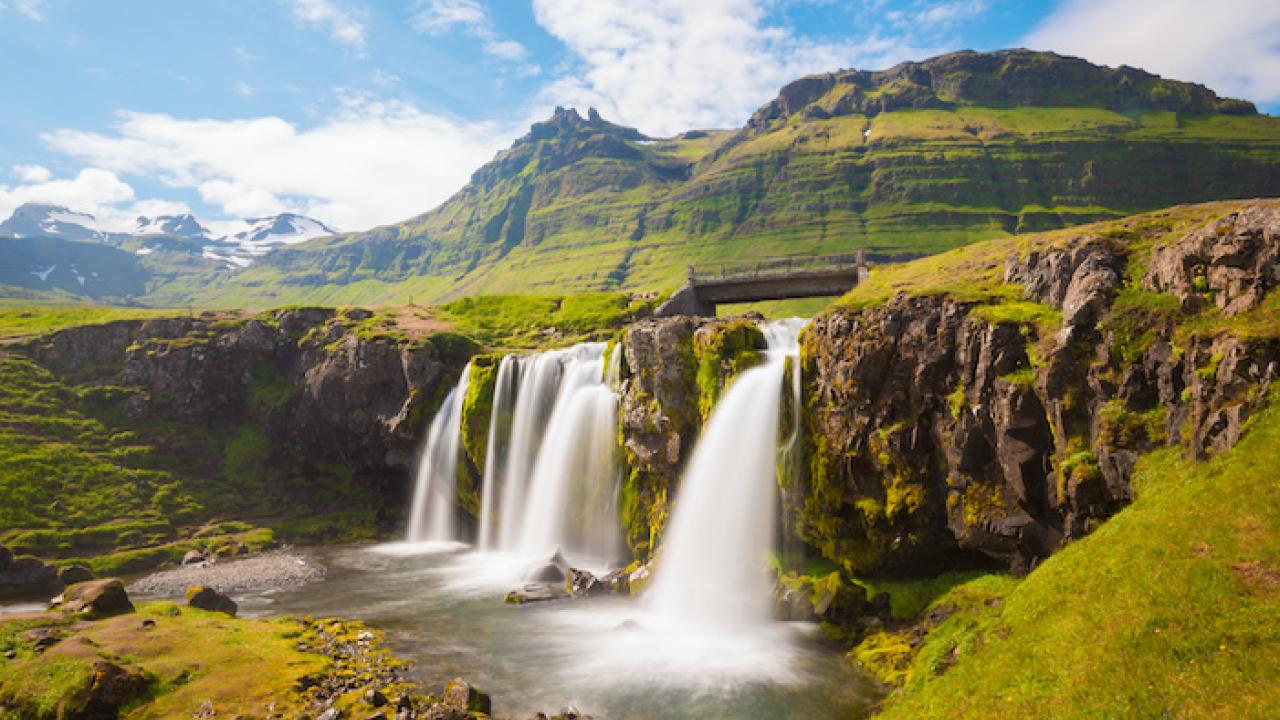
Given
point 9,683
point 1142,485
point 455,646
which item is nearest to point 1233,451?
point 1142,485

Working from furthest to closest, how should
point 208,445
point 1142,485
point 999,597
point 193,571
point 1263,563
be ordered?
point 208,445, point 193,571, point 999,597, point 1142,485, point 1263,563

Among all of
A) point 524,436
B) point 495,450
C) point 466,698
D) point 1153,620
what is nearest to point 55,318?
point 495,450

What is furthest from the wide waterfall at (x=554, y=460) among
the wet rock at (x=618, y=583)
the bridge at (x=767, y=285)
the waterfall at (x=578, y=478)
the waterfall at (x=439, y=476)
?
the bridge at (x=767, y=285)

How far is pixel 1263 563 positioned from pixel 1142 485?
6.59 metres

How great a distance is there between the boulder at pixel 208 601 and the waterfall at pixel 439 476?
23037mm

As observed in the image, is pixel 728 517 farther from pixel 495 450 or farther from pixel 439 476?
pixel 439 476

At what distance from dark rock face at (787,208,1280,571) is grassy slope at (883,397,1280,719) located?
77.5 inches

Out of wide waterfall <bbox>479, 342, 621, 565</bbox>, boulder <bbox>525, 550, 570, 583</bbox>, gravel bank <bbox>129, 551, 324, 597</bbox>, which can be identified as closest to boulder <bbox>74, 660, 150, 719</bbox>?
boulder <bbox>525, 550, 570, 583</bbox>

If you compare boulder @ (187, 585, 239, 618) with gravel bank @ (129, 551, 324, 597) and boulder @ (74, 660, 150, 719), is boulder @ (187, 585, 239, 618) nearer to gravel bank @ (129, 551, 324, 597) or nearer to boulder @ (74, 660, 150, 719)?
gravel bank @ (129, 551, 324, 597)

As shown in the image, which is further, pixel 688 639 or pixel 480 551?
pixel 480 551

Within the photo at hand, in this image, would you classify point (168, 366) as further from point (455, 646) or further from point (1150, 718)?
point (1150, 718)

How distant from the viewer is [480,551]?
53.2 meters

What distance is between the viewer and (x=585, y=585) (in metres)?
39.0

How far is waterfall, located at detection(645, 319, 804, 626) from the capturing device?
3334 cm
